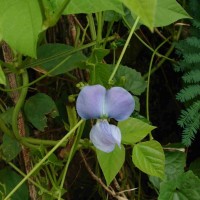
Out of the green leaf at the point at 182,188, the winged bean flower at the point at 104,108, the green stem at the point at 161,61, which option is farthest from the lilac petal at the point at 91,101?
the green stem at the point at 161,61

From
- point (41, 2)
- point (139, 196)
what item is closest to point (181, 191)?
point (139, 196)

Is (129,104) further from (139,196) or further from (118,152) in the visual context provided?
(139,196)

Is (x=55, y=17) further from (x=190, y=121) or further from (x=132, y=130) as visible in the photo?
(x=190, y=121)

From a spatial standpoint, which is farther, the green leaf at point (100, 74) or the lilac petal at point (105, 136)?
the green leaf at point (100, 74)

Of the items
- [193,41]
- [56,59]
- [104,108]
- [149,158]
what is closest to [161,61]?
[193,41]

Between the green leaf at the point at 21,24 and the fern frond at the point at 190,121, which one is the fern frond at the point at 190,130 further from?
the green leaf at the point at 21,24

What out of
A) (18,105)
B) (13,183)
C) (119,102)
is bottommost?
(13,183)
